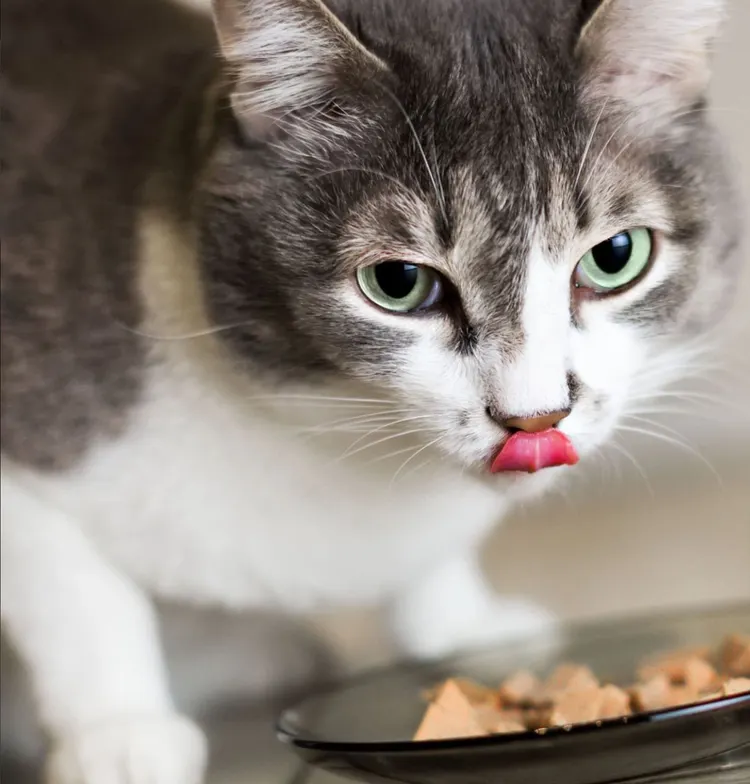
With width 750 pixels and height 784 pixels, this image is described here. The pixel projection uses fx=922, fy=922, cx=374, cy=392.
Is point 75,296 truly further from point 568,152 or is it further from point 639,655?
point 639,655

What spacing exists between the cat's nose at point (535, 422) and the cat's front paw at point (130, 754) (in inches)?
14.7

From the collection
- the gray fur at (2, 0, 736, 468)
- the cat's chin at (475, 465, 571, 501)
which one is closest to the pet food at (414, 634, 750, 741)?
the cat's chin at (475, 465, 571, 501)

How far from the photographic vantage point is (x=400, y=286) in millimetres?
695

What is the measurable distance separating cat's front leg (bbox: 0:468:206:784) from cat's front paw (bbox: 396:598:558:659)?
29 cm

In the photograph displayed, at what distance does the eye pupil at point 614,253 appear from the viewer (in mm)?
711

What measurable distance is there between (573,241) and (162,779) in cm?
52

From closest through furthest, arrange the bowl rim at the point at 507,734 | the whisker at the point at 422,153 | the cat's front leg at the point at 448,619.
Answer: the bowl rim at the point at 507,734, the whisker at the point at 422,153, the cat's front leg at the point at 448,619

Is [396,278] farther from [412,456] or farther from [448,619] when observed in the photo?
[448,619]

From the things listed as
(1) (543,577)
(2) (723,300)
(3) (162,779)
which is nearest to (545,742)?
(3) (162,779)

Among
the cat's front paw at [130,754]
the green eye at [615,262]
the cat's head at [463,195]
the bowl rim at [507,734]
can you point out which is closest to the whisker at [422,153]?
the cat's head at [463,195]

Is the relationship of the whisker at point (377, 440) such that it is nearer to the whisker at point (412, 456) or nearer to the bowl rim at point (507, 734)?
the whisker at point (412, 456)

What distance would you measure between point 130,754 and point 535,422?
41 cm

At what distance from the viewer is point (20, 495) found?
0.81 metres

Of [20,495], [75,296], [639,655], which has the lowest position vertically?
[639,655]
